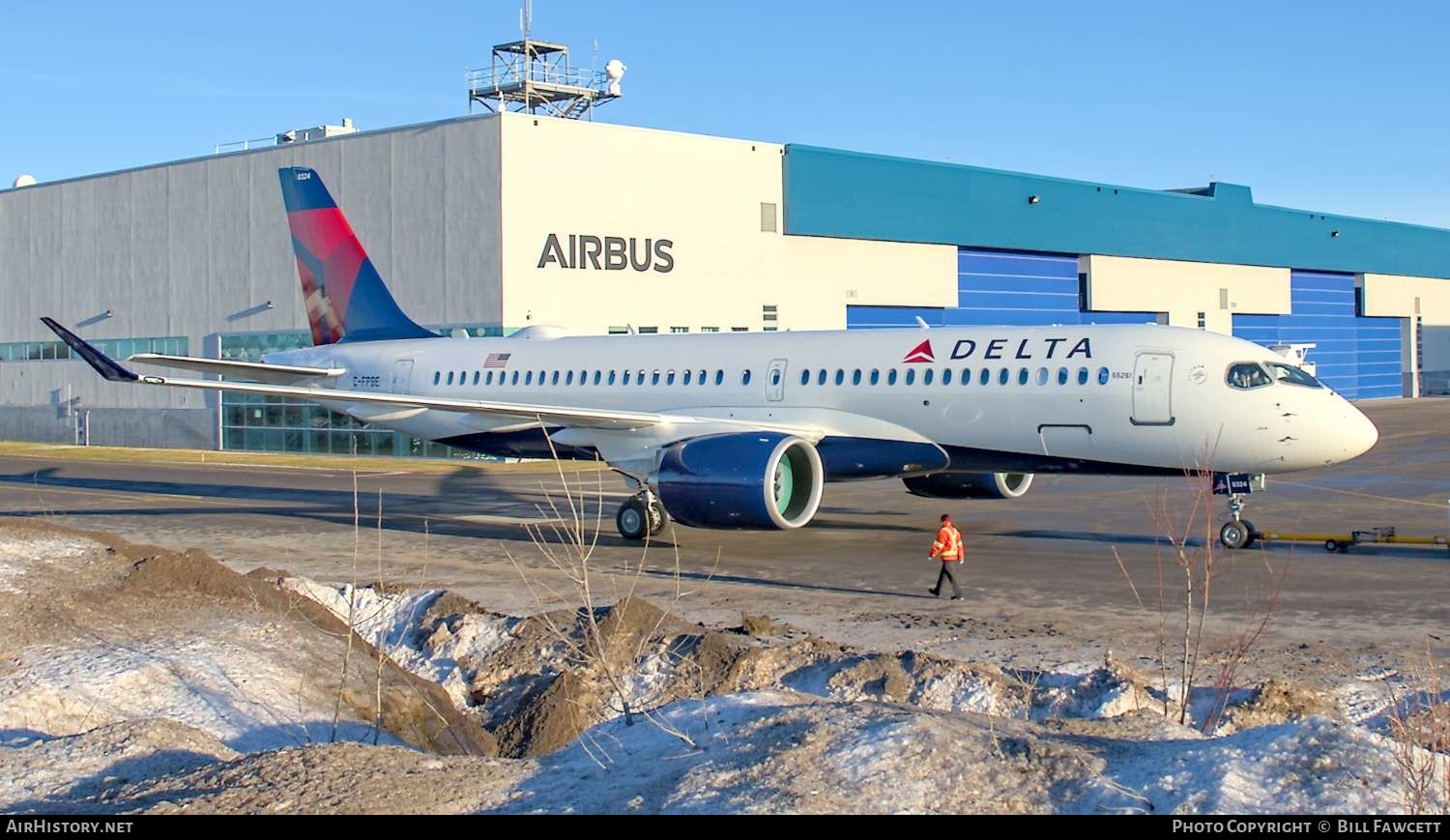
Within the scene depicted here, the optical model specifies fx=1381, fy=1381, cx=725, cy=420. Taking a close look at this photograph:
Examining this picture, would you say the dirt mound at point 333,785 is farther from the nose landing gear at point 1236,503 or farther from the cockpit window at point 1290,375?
the cockpit window at point 1290,375

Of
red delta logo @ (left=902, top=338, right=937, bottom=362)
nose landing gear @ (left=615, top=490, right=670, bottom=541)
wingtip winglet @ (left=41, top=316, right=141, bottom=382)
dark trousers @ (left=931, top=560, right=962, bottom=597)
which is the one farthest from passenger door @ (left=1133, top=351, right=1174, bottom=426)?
wingtip winglet @ (left=41, top=316, right=141, bottom=382)

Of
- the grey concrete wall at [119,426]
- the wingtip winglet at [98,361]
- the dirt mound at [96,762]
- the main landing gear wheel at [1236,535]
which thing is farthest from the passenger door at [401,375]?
the grey concrete wall at [119,426]

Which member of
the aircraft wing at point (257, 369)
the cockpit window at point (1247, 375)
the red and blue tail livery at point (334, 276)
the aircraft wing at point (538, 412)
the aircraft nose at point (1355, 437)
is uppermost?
the red and blue tail livery at point (334, 276)

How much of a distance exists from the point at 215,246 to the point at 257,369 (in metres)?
23.8

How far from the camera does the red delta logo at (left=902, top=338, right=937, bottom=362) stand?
71.6 ft

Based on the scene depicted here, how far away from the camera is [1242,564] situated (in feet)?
60.1

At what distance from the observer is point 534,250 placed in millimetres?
41000

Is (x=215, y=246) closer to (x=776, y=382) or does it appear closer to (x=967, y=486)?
(x=776, y=382)

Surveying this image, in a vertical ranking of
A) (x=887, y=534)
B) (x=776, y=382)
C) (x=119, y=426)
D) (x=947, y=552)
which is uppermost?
(x=776, y=382)

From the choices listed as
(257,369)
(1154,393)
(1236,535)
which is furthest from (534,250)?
(1236,535)

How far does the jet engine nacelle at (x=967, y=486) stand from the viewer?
78.0ft

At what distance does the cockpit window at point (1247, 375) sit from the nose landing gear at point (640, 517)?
8.87m

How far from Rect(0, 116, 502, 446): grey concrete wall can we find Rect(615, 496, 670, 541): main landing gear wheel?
19.2 meters

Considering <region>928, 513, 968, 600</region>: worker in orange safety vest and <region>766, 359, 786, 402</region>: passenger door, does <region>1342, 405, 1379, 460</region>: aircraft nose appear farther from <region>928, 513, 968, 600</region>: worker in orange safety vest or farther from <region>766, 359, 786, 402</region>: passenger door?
<region>766, 359, 786, 402</region>: passenger door
